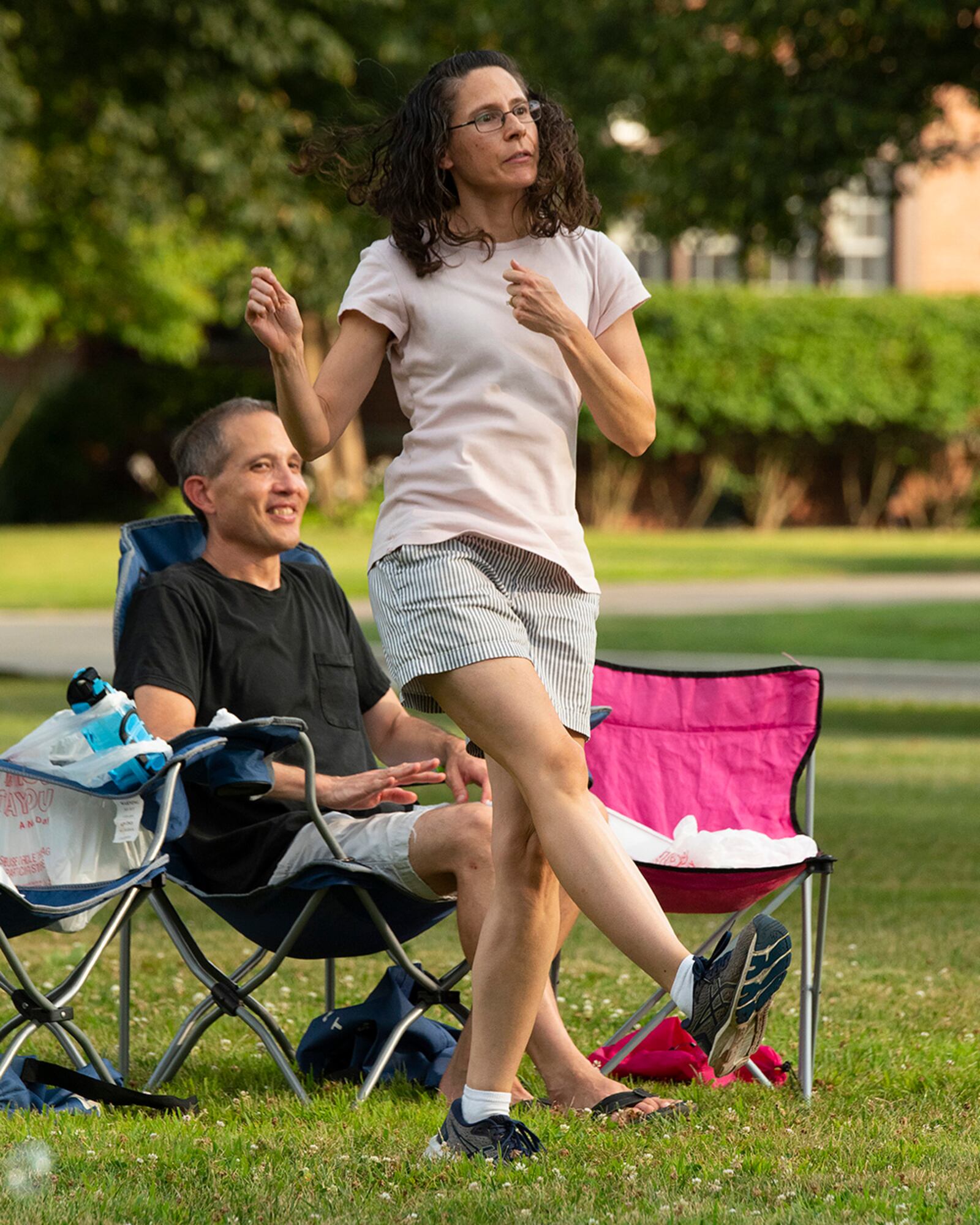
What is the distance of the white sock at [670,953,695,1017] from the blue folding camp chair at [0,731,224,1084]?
1.07 metres

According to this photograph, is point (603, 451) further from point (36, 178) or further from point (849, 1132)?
point (849, 1132)

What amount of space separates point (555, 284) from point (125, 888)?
143 centimetres

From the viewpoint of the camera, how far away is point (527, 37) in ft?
59.3

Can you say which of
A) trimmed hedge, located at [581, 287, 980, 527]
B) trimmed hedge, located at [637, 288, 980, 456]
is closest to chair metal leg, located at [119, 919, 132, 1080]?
trimmed hedge, located at [581, 287, 980, 527]

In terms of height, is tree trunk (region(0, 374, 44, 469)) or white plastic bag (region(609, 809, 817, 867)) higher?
tree trunk (region(0, 374, 44, 469))

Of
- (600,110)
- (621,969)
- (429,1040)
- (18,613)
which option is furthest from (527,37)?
(429,1040)

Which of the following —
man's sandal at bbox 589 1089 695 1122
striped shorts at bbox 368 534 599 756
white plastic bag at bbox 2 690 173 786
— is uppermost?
striped shorts at bbox 368 534 599 756

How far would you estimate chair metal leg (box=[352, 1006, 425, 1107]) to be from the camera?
12.8 ft

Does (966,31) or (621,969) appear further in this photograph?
(966,31)

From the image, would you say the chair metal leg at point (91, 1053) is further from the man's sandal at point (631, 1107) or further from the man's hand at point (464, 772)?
the man's sandal at point (631, 1107)

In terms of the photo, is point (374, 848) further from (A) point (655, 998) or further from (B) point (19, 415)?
(B) point (19, 415)

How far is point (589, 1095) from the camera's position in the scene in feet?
12.1

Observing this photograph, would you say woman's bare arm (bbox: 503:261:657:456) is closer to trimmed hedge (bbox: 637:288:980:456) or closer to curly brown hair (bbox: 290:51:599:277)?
curly brown hair (bbox: 290:51:599:277)

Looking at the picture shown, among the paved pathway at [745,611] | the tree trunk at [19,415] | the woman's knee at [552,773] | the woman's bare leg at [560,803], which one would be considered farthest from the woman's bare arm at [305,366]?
the tree trunk at [19,415]
